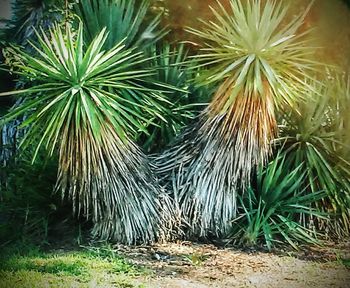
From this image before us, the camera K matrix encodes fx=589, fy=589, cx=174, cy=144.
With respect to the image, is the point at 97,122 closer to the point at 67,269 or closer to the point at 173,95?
the point at 173,95

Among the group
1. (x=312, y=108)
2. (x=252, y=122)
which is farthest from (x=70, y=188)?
(x=312, y=108)

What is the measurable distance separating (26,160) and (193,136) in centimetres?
43

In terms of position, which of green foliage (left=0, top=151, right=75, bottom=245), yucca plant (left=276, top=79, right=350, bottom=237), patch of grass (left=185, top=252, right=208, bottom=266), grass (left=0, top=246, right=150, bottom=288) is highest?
yucca plant (left=276, top=79, right=350, bottom=237)

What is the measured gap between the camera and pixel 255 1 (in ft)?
4.96

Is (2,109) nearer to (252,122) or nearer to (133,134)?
(133,134)

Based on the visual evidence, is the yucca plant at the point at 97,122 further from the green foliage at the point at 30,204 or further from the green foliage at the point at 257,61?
the green foliage at the point at 257,61

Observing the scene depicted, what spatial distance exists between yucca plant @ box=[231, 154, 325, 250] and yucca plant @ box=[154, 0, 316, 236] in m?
0.03

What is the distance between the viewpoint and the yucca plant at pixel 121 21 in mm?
1490

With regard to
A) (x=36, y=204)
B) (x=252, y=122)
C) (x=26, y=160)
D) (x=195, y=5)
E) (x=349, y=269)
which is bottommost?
(x=349, y=269)

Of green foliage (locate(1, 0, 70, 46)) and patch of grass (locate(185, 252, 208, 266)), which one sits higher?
green foliage (locate(1, 0, 70, 46))

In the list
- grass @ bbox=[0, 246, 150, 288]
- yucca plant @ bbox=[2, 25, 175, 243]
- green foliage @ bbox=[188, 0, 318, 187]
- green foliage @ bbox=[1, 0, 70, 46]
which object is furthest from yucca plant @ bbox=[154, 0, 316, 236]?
green foliage @ bbox=[1, 0, 70, 46]

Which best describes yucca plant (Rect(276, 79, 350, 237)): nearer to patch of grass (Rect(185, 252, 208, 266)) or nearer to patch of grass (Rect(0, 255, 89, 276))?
patch of grass (Rect(185, 252, 208, 266))

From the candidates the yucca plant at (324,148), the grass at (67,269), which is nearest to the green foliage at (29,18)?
the grass at (67,269)

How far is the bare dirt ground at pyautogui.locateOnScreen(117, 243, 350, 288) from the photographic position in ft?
4.68
